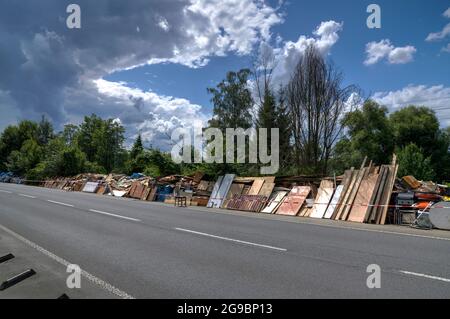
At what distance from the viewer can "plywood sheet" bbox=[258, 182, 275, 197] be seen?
21.8 m

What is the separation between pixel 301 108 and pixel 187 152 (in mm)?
15758

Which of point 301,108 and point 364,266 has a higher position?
point 301,108

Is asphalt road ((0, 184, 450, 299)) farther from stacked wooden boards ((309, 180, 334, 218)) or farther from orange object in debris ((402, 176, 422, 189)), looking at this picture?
orange object in debris ((402, 176, 422, 189))

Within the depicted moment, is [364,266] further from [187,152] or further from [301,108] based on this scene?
[187,152]

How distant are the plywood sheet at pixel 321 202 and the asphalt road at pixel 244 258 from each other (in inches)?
172

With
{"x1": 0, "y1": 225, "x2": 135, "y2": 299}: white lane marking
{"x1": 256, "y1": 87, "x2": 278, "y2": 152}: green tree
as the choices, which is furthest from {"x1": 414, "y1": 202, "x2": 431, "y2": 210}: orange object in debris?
{"x1": 256, "y1": 87, "x2": 278, "y2": 152}: green tree

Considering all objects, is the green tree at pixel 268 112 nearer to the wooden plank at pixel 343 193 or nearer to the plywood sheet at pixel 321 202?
the plywood sheet at pixel 321 202

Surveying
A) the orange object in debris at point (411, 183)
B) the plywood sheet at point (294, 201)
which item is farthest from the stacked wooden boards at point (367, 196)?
the orange object in debris at point (411, 183)

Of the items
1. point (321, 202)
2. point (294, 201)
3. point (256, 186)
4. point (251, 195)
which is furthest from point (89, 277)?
point (256, 186)

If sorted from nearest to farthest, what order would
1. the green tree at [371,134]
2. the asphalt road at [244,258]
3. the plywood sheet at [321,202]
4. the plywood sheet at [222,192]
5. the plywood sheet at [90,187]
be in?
the asphalt road at [244,258] < the plywood sheet at [321,202] < the plywood sheet at [222,192] < the plywood sheet at [90,187] < the green tree at [371,134]

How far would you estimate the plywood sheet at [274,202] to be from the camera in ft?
66.9
